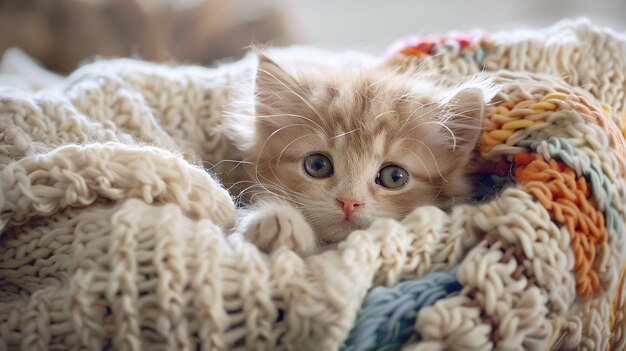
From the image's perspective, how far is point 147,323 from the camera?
0.90 m

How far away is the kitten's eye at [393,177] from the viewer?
1.37 metres

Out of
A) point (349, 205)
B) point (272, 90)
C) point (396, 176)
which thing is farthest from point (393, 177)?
point (272, 90)

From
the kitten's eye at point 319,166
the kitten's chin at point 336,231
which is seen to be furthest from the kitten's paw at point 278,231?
the kitten's eye at point 319,166

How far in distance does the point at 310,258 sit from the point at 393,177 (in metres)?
0.45

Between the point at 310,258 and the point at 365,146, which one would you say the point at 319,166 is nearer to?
the point at 365,146

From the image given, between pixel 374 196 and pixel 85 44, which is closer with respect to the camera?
pixel 374 196

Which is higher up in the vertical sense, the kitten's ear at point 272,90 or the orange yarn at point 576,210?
the kitten's ear at point 272,90

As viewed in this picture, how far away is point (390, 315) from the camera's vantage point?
3.09 feet

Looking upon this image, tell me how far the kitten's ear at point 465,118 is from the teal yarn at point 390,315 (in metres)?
0.49

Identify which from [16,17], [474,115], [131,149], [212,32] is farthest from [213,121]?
[16,17]

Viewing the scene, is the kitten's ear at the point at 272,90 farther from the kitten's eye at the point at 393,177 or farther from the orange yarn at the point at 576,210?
the orange yarn at the point at 576,210

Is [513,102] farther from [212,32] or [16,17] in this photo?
[16,17]

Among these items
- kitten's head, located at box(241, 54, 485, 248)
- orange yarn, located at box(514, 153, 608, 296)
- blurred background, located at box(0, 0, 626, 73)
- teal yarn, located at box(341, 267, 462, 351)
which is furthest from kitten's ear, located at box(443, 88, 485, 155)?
blurred background, located at box(0, 0, 626, 73)

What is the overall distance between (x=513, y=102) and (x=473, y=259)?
463 millimetres
